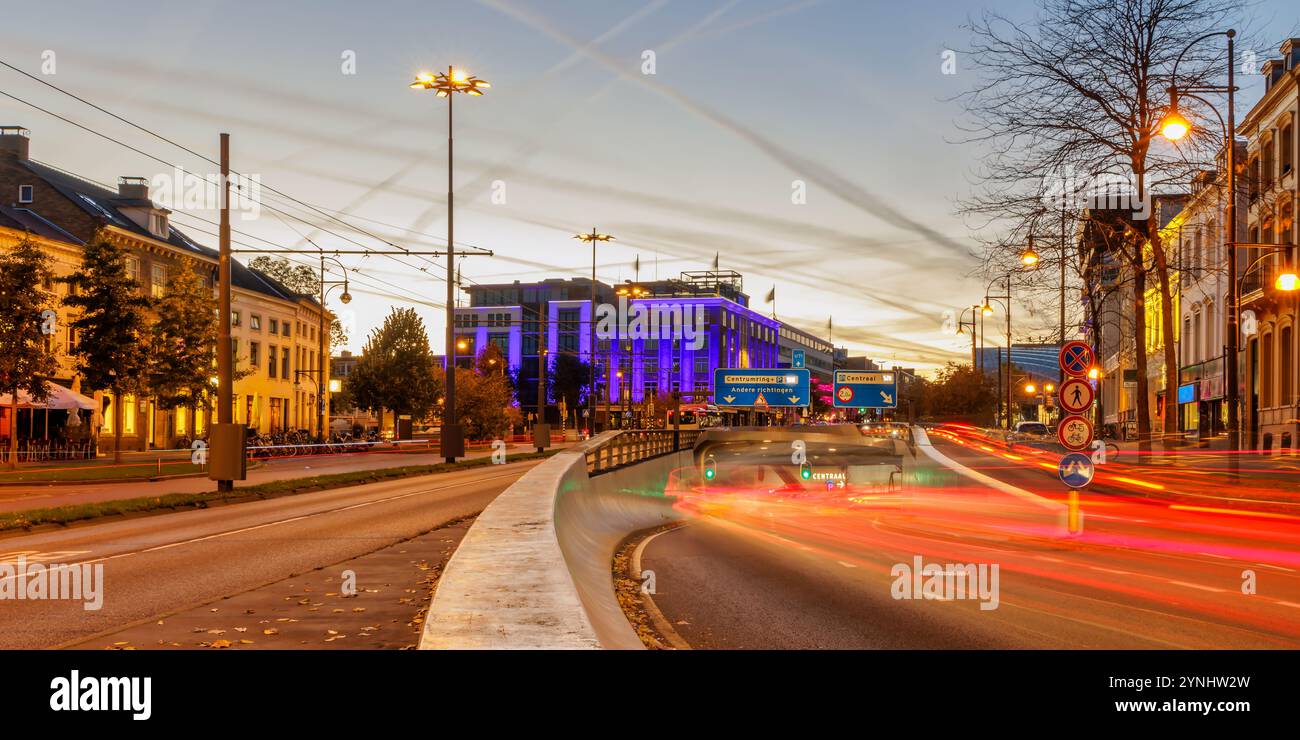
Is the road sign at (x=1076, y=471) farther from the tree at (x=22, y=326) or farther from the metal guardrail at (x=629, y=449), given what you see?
the tree at (x=22, y=326)

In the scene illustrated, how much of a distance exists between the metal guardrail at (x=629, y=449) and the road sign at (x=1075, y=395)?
8958 mm

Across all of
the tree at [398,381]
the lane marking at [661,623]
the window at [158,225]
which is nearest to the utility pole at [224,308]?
the lane marking at [661,623]

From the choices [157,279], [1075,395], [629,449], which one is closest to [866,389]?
[629,449]

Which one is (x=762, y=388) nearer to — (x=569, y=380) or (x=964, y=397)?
(x=964, y=397)

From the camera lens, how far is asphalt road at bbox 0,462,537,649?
9117mm

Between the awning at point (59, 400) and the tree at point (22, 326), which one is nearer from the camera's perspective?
the tree at point (22, 326)

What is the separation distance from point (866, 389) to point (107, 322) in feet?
120

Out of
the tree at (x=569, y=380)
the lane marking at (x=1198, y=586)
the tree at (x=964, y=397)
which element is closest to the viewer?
the lane marking at (x=1198, y=586)

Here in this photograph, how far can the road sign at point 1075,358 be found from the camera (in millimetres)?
19391

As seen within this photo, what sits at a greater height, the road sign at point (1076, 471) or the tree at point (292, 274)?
the tree at point (292, 274)

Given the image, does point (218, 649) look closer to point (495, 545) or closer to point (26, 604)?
point (495, 545)

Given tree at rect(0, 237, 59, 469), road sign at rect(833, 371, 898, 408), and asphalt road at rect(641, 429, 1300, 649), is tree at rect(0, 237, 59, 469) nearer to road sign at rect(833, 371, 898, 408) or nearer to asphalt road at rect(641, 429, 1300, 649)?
asphalt road at rect(641, 429, 1300, 649)
